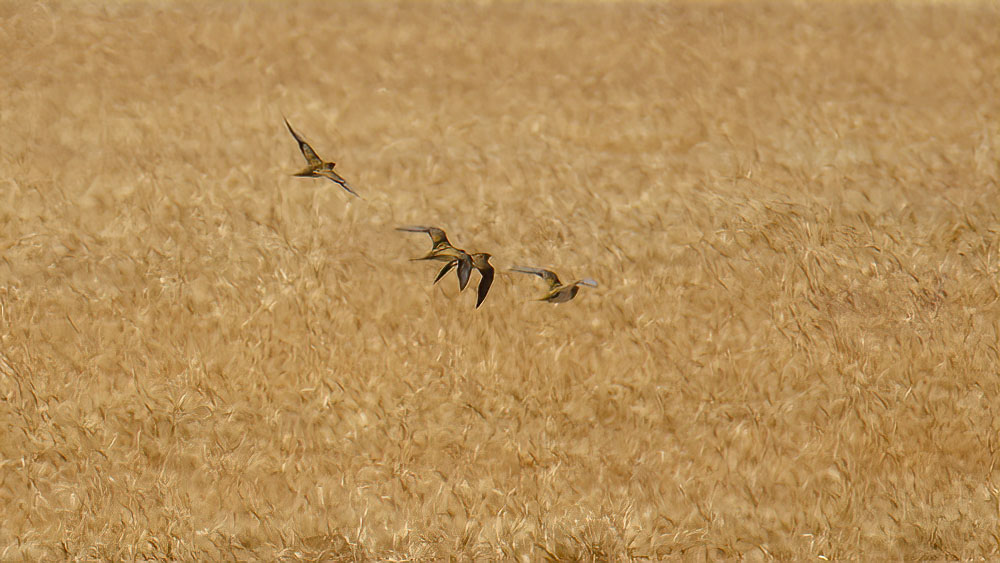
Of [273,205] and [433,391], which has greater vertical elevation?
[273,205]

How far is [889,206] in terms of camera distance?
3418 millimetres

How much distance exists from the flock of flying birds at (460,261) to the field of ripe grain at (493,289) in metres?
0.08

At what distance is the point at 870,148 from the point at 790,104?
371 mm

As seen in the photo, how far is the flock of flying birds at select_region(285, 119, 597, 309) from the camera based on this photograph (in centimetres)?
317

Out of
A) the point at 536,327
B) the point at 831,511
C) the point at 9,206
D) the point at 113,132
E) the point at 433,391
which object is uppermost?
the point at 113,132

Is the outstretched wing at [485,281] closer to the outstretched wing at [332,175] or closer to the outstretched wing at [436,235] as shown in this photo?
the outstretched wing at [436,235]

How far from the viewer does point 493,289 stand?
3344 millimetres

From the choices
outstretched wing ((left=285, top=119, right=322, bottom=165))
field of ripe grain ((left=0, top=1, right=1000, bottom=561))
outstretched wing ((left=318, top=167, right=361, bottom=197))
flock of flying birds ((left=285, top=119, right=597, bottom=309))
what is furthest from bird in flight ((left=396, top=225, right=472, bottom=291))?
outstretched wing ((left=285, top=119, right=322, bottom=165))

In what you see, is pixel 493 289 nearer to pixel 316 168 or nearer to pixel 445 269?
pixel 445 269

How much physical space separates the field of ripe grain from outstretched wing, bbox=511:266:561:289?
0.29ft

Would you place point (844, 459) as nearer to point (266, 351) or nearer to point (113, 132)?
point (266, 351)

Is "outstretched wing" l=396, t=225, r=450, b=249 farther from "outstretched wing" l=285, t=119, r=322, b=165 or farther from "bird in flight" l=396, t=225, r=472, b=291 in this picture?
"outstretched wing" l=285, t=119, r=322, b=165

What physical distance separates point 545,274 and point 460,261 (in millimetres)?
329

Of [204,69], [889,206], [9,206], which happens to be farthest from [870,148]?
[9,206]
